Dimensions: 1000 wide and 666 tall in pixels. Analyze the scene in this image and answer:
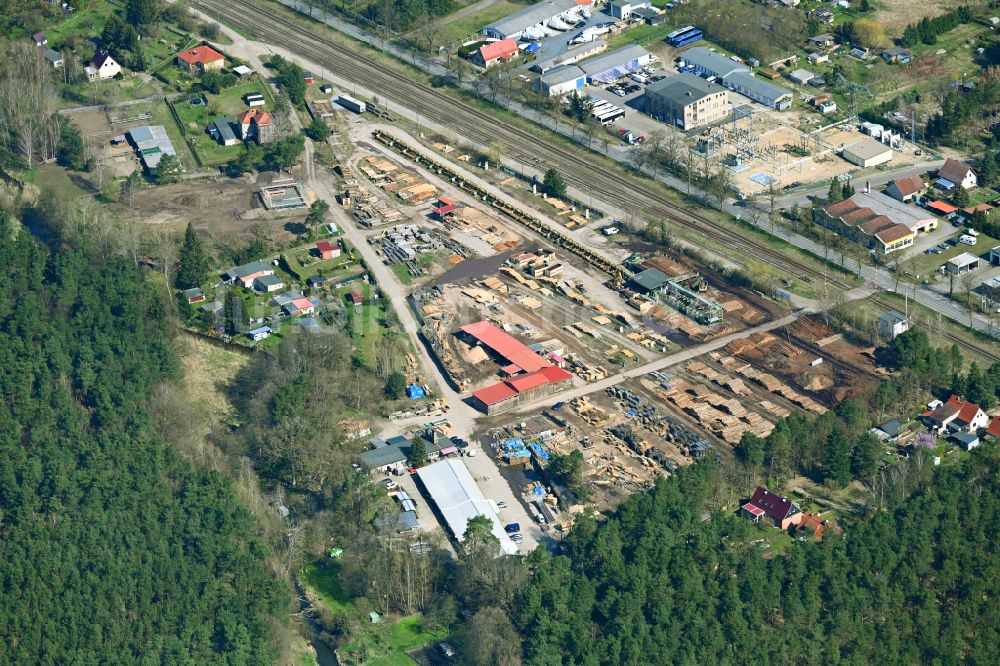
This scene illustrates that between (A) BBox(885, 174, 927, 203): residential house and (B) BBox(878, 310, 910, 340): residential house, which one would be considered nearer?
(B) BBox(878, 310, 910, 340): residential house

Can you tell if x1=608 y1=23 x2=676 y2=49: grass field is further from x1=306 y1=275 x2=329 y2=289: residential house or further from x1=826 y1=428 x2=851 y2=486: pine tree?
x1=826 y1=428 x2=851 y2=486: pine tree

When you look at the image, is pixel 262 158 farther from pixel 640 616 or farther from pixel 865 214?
pixel 640 616

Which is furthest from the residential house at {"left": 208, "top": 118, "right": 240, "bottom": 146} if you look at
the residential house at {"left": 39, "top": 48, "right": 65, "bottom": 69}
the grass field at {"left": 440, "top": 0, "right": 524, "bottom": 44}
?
the grass field at {"left": 440, "top": 0, "right": 524, "bottom": 44}

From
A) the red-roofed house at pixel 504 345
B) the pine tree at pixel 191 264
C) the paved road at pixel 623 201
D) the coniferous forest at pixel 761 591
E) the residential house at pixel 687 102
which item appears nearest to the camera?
the coniferous forest at pixel 761 591

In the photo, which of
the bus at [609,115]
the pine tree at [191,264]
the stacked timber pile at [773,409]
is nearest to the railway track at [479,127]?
the bus at [609,115]

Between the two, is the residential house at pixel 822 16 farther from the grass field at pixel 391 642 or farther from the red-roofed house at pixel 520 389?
the grass field at pixel 391 642

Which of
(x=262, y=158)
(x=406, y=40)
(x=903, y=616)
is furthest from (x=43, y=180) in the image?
(x=903, y=616)

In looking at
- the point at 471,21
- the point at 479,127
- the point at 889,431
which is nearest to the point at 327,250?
the point at 479,127
